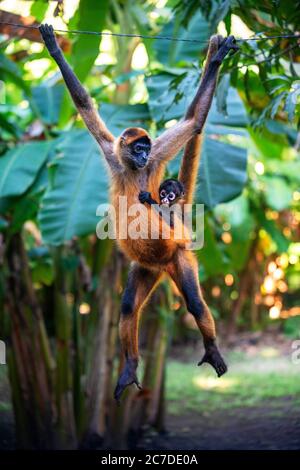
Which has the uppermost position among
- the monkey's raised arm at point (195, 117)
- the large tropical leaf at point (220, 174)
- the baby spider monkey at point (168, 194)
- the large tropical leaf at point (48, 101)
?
the large tropical leaf at point (48, 101)

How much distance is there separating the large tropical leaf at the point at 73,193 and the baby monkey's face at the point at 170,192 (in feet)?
4.06

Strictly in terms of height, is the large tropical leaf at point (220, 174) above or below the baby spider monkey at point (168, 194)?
above

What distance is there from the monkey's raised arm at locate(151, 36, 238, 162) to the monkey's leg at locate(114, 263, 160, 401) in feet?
2.02

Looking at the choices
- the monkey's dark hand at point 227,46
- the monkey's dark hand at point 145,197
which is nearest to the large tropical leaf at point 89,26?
the monkey's dark hand at point 227,46

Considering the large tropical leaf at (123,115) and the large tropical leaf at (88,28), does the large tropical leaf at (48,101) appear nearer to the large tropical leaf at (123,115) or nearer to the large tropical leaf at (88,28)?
the large tropical leaf at (123,115)

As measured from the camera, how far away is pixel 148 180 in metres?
3.51

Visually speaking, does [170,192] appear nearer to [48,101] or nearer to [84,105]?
[84,105]

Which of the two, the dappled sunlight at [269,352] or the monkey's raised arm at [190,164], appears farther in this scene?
the dappled sunlight at [269,352]

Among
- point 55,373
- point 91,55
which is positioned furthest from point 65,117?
point 55,373

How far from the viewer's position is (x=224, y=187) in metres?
4.61

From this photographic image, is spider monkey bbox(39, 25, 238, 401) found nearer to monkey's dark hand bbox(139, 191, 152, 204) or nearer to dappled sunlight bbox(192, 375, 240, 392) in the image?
monkey's dark hand bbox(139, 191, 152, 204)

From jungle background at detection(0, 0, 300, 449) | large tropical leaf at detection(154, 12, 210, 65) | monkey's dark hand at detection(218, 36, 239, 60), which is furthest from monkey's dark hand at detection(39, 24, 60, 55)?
large tropical leaf at detection(154, 12, 210, 65)

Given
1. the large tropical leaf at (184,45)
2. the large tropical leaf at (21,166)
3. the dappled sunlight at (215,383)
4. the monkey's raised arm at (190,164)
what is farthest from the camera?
the dappled sunlight at (215,383)

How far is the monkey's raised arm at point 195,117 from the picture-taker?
10.6ft
